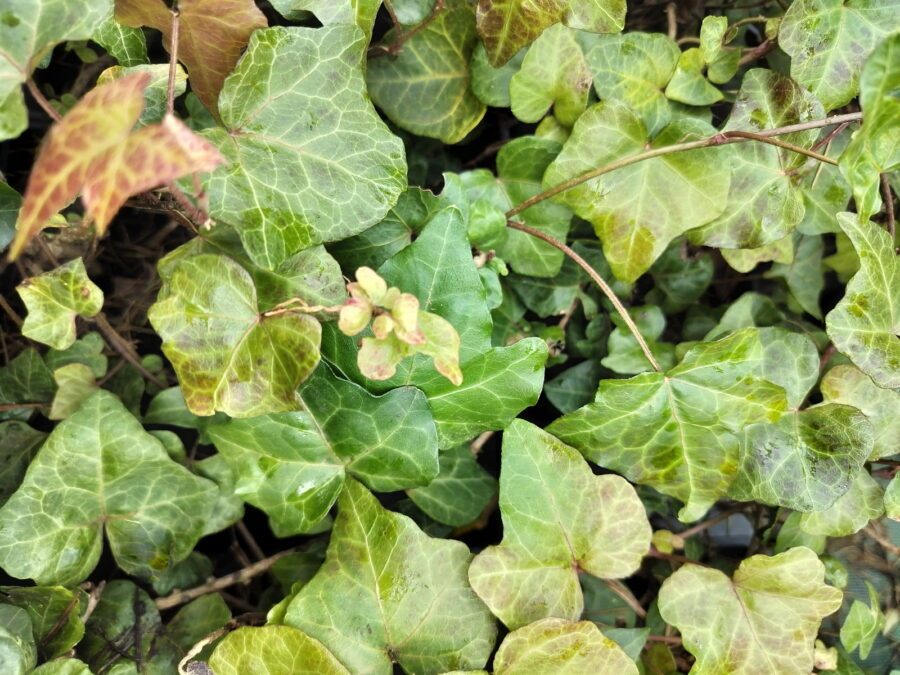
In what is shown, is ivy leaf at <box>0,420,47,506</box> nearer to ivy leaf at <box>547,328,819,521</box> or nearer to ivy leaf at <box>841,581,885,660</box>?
ivy leaf at <box>547,328,819,521</box>

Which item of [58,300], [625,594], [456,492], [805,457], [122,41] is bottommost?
[625,594]

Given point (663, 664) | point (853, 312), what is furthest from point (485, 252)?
point (663, 664)

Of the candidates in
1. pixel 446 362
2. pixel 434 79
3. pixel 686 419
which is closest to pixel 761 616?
pixel 686 419

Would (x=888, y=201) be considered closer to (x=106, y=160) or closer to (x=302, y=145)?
(x=302, y=145)

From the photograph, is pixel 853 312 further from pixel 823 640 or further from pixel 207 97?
pixel 207 97

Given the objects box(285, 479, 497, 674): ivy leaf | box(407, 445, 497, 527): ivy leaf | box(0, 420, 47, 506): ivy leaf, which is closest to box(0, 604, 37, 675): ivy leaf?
box(0, 420, 47, 506): ivy leaf

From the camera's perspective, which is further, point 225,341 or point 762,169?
point 762,169
